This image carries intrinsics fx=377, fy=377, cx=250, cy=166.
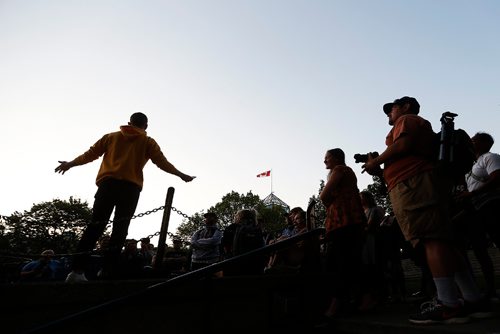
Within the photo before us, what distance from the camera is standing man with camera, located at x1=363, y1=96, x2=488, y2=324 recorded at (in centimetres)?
283

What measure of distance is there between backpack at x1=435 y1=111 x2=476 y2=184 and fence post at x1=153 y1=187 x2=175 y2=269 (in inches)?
125

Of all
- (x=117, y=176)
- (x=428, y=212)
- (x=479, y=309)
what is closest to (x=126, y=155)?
(x=117, y=176)

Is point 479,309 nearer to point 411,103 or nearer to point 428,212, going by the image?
point 428,212

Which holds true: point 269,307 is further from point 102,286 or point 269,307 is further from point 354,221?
point 102,286

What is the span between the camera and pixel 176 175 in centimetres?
523

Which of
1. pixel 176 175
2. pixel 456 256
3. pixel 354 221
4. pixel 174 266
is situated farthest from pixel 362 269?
pixel 174 266

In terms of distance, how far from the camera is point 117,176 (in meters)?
4.54

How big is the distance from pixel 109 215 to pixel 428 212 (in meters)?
3.44

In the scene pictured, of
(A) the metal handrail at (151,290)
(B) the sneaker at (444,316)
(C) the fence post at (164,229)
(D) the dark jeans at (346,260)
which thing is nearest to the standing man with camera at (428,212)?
(B) the sneaker at (444,316)

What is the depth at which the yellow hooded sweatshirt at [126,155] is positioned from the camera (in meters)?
4.61

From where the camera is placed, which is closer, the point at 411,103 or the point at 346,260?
the point at 411,103

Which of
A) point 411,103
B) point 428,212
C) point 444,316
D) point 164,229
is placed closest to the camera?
point 444,316

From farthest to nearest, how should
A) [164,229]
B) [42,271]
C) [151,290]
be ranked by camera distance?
[42,271]
[164,229]
[151,290]

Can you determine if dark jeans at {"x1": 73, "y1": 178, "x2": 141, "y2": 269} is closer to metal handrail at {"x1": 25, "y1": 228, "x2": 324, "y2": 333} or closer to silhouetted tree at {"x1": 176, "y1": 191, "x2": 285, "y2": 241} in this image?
metal handrail at {"x1": 25, "y1": 228, "x2": 324, "y2": 333}
